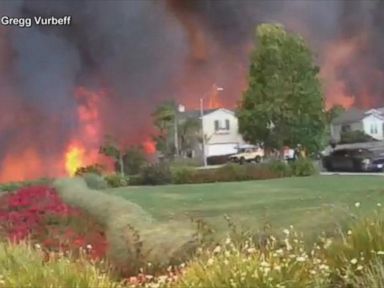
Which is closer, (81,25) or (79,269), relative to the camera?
(79,269)

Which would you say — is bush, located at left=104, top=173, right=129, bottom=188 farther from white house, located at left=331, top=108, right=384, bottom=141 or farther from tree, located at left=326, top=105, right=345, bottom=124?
tree, located at left=326, top=105, right=345, bottom=124

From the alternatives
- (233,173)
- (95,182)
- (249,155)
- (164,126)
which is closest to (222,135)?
(249,155)

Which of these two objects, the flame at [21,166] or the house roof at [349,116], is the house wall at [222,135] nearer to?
the house roof at [349,116]

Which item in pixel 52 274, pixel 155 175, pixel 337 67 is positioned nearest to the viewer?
pixel 52 274

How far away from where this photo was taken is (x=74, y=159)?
21.2 m

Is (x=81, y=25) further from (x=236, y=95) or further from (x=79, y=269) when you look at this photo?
(x=79, y=269)

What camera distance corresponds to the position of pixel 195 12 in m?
22.3

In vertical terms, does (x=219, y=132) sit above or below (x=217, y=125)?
below

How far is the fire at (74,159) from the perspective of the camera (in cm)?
2095

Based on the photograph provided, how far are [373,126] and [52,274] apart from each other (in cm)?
1651

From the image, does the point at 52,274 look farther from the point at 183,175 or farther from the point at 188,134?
the point at 188,134

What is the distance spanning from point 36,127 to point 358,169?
9231 millimetres

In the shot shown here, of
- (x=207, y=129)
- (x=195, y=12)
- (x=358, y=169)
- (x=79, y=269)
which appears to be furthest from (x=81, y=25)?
(x=79, y=269)

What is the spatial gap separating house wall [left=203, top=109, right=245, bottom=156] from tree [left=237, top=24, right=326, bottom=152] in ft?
4.12
